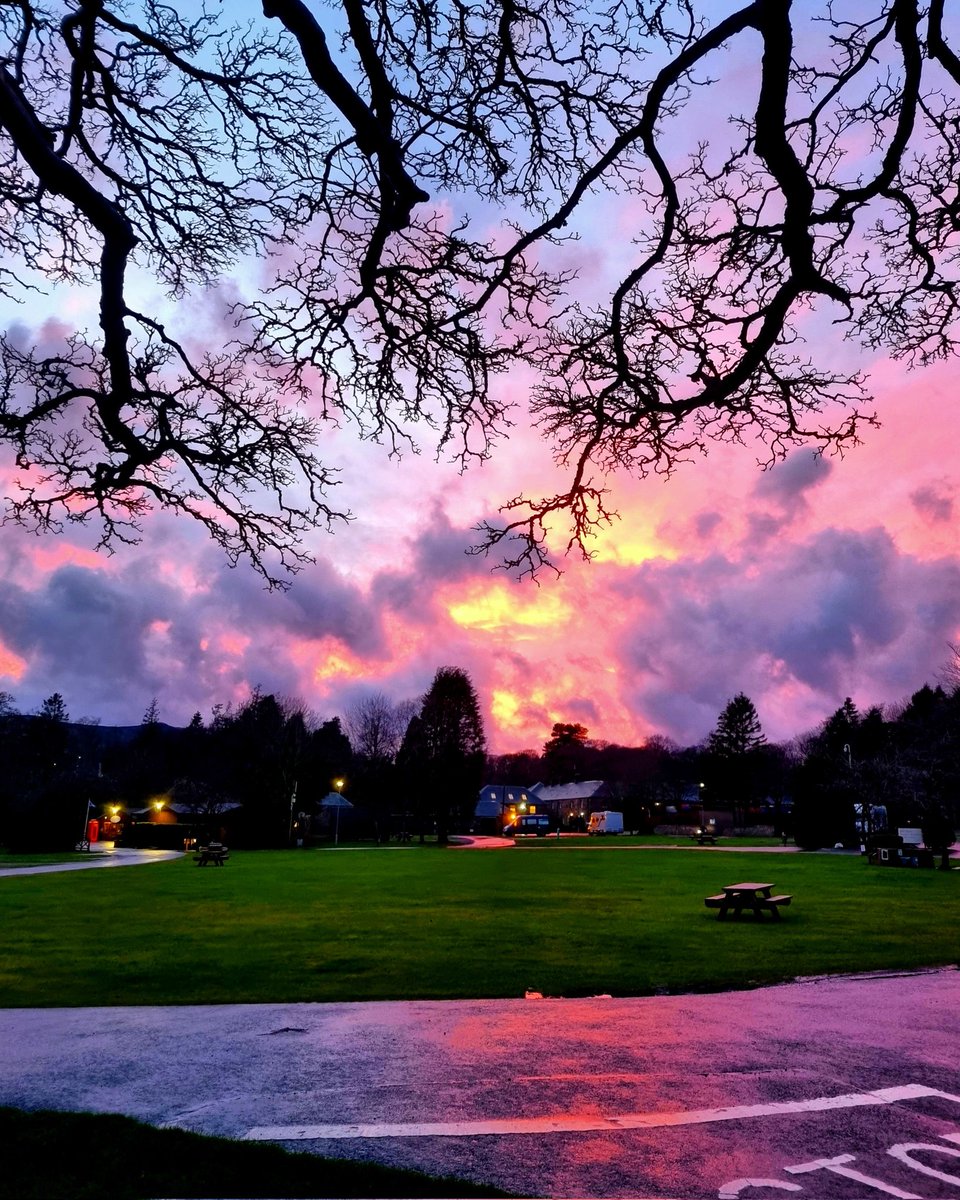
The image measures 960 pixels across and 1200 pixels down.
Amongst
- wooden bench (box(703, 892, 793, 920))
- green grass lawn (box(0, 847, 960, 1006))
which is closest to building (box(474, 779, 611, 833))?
green grass lawn (box(0, 847, 960, 1006))

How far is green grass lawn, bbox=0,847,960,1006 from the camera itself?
10.4m

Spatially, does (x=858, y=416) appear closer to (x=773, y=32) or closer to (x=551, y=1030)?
(x=773, y=32)

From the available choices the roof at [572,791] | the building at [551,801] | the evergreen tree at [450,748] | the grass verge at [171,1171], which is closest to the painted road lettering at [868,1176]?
the grass verge at [171,1171]

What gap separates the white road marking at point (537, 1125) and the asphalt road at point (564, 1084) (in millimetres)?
17

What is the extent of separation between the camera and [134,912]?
1859 centimetres

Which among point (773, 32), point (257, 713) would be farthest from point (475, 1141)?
point (257, 713)

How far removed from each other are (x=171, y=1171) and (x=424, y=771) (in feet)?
241

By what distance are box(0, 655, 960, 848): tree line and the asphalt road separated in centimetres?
3741

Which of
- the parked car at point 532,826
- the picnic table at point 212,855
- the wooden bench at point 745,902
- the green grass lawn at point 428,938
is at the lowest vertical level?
the parked car at point 532,826

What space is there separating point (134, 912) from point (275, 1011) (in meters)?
11.4

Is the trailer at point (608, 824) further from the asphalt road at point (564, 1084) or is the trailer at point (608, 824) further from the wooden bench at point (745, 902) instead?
the asphalt road at point (564, 1084)

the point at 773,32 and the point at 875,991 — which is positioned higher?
the point at 773,32

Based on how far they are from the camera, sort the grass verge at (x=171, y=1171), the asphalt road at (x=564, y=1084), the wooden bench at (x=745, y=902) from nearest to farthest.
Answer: the grass verge at (x=171, y=1171), the asphalt road at (x=564, y=1084), the wooden bench at (x=745, y=902)

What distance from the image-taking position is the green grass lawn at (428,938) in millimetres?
10430
